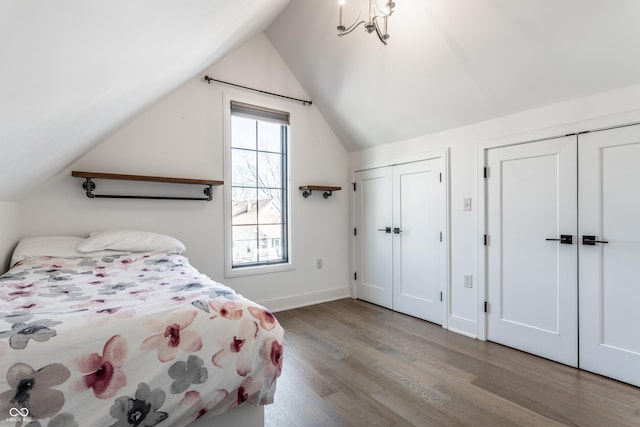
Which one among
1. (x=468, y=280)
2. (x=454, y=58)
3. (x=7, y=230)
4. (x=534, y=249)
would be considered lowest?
(x=468, y=280)

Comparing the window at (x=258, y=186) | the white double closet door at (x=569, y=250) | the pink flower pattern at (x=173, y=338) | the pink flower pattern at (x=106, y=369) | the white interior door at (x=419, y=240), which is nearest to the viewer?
the pink flower pattern at (x=106, y=369)

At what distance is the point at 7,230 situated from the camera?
2.08m

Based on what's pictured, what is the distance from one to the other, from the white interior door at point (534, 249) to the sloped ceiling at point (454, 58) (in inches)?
18.2

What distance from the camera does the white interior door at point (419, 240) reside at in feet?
10.3

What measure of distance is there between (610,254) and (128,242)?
11.4 ft

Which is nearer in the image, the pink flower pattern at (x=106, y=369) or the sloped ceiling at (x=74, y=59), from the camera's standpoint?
the sloped ceiling at (x=74, y=59)

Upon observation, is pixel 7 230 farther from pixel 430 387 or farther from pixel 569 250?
pixel 569 250

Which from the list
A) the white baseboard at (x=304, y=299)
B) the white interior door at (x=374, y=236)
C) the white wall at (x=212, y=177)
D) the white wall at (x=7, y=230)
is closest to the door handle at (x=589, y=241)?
the white interior door at (x=374, y=236)

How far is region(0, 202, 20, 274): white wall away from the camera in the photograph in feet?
6.51

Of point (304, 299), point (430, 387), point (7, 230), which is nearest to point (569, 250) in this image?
point (430, 387)

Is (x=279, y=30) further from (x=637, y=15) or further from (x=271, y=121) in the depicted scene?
(x=637, y=15)

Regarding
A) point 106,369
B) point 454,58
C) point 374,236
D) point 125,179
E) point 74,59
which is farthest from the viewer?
point 374,236

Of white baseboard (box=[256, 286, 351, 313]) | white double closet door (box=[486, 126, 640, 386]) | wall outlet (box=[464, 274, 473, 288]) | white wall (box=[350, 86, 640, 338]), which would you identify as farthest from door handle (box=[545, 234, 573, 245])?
white baseboard (box=[256, 286, 351, 313])

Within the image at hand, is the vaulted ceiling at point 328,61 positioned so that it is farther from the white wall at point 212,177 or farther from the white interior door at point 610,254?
the white interior door at point 610,254
